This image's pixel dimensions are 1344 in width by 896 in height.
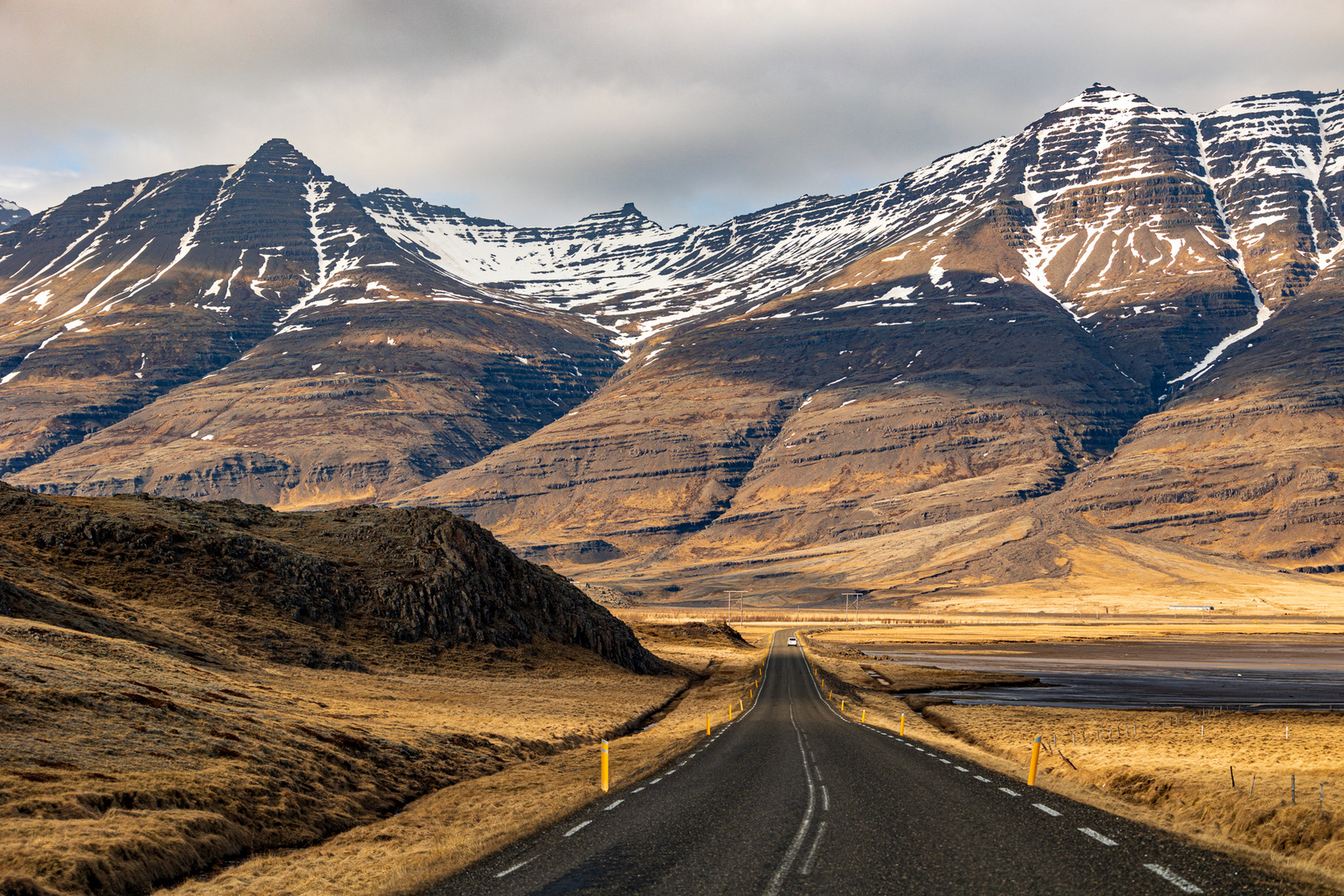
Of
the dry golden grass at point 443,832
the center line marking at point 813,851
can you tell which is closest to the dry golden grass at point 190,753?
the dry golden grass at point 443,832

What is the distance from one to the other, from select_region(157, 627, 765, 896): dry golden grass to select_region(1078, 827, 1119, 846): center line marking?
1005 centimetres

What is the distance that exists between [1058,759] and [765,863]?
18224mm

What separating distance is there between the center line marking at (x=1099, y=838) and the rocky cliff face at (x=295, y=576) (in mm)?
41422

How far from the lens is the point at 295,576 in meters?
64.1

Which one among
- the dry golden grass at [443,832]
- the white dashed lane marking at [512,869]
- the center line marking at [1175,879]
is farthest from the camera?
the dry golden grass at [443,832]

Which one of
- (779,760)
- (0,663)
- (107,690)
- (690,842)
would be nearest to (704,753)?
(779,760)

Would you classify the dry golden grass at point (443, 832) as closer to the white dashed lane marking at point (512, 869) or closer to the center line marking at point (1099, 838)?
the white dashed lane marking at point (512, 869)

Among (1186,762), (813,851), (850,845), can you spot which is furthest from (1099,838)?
(1186,762)

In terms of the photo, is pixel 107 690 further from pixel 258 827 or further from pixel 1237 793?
pixel 1237 793

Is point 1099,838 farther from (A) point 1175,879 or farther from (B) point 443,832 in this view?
(B) point 443,832

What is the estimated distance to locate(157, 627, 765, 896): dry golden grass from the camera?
14969 millimetres

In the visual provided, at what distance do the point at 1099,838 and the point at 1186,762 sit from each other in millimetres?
17390

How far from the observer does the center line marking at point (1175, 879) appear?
42.1 feet

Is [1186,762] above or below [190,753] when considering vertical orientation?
below
